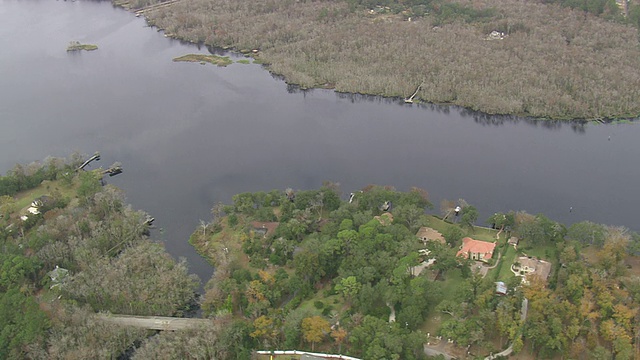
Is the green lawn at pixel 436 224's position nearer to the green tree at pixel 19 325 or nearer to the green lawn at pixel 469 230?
the green lawn at pixel 469 230

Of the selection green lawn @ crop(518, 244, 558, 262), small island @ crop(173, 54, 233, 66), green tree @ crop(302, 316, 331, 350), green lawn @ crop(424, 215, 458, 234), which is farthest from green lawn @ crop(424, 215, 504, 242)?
small island @ crop(173, 54, 233, 66)

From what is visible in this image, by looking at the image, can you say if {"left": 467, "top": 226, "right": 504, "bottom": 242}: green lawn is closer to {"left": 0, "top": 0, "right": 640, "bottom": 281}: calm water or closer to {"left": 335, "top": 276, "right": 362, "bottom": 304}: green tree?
{"left": 0, "top": 0, "right": 640, "bottom": 281}: calm water

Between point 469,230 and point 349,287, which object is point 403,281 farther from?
point 469,230

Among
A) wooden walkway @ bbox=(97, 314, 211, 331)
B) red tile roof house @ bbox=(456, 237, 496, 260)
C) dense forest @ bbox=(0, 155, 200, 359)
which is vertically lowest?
wooden walkway @ bbox=(97, 314, 211, 331)

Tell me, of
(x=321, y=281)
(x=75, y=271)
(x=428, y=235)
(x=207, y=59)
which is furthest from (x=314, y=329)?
(x=207, y=59)

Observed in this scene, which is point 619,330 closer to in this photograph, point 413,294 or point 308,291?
point 413,294

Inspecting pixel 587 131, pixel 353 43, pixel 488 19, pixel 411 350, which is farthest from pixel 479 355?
pixel 488 19
